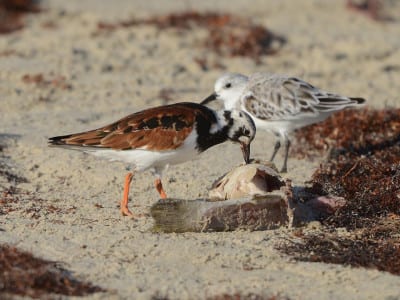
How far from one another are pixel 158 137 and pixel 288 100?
2350mm

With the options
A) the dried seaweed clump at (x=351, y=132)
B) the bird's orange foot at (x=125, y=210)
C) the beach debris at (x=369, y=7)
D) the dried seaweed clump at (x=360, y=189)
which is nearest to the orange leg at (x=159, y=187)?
the bird's orange foot at (x=125, y=210)

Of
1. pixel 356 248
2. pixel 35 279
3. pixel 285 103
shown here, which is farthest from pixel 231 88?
pixel 35 279

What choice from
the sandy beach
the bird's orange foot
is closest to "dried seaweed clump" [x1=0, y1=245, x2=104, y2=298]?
the sandy beach

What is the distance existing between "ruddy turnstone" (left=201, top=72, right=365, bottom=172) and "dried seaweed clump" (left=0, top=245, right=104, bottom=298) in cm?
352

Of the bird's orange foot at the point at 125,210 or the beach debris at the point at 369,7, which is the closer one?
the bird's orange foot at the point at 125,210

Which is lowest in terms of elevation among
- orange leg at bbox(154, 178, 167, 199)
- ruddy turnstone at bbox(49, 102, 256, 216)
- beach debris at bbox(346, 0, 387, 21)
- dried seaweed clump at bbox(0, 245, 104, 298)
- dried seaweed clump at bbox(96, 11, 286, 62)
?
dried seaweed clump at bbox(0, 245, 104, 298)

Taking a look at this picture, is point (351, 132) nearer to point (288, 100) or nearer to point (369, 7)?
point (288, 100)

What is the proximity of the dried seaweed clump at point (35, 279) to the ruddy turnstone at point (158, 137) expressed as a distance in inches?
52.3

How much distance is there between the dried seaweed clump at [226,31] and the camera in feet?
39.8

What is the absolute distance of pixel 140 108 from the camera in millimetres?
9922

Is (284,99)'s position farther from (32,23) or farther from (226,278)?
(32,23)

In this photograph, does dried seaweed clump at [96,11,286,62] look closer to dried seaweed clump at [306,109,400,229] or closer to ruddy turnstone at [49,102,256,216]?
dried seaweed clump at [306,109,400,229]

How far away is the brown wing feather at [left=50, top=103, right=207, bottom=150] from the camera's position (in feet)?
21.1

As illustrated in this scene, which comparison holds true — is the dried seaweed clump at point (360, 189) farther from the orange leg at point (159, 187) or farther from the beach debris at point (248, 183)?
the orange leg at point (159, 187)
